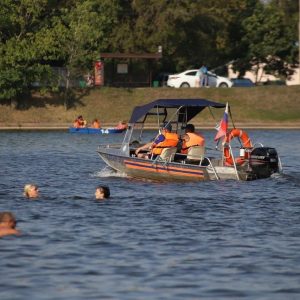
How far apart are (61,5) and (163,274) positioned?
73.7 m

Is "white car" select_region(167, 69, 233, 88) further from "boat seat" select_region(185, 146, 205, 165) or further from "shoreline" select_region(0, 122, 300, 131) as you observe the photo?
"boat seat" select_region(185, 146, 205, 165)

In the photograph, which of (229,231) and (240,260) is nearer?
(240,260)

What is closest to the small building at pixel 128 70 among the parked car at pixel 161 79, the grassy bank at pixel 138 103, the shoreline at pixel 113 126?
the parked car at pixel 161 79

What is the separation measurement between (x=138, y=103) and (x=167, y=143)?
48.7 meters

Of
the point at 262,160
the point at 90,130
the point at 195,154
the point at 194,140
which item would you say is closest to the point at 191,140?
the point at 194,140

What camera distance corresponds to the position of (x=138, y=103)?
83.4 m

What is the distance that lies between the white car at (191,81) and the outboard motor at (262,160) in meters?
53.6

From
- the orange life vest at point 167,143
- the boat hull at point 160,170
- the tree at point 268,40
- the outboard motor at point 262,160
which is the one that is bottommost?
the boat hull at point 160,170

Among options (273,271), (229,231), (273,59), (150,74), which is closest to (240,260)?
(273,271)

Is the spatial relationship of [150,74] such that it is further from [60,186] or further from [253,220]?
[253,220]

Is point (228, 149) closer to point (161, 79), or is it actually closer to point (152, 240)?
point (152, 240)

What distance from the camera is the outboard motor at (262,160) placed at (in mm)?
34094

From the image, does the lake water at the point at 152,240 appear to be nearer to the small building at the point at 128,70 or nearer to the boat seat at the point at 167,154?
the boat seat at the point at 167,154

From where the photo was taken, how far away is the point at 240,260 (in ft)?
65.1
